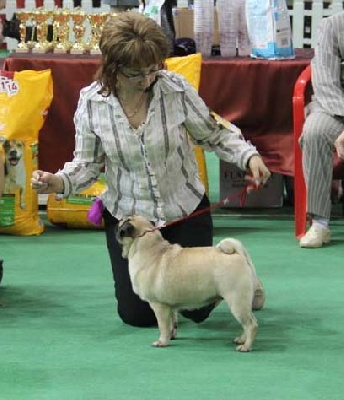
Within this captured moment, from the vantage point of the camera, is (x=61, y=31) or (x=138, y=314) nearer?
(x=138, y=314)

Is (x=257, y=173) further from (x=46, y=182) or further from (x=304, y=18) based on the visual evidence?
(x=304, y=18)

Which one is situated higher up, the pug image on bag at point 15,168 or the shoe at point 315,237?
the pug image on bag at point 15,168

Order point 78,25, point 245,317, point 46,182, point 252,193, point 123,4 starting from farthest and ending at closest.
Answer: point 123,4
point 78,25
point 252,193
point 46,182
point 245,317

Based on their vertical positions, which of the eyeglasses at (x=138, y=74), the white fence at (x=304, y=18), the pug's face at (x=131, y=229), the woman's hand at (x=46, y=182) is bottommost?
the pug's face at (x=131, y=229)

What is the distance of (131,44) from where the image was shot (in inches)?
116

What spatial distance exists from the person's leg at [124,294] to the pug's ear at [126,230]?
0.28 metres

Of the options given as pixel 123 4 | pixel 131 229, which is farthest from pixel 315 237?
pixel 123 4

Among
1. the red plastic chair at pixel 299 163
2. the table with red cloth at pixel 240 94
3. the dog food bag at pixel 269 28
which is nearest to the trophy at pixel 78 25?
the table with red cloth at pixel 240 94

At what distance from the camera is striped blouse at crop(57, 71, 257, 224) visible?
123 inches

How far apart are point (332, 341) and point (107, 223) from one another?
2.56 ft

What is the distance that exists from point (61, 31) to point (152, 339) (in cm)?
257

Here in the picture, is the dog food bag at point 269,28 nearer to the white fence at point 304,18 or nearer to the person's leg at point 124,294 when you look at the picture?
the person's leg at point 124,294

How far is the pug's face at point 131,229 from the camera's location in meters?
A: 2.96

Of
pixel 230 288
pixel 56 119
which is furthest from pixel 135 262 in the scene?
pixel 56 119
